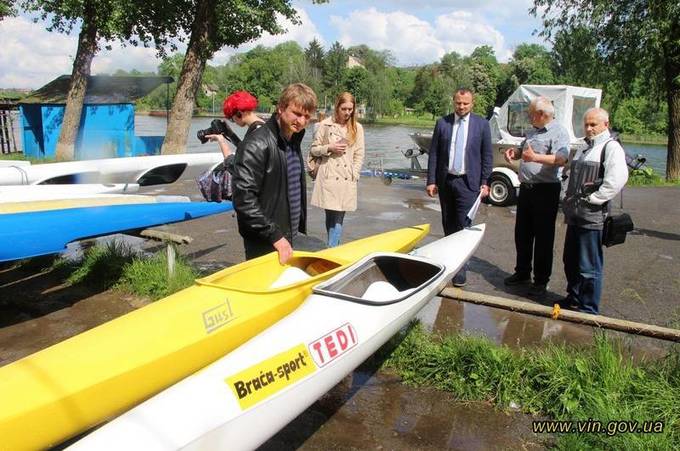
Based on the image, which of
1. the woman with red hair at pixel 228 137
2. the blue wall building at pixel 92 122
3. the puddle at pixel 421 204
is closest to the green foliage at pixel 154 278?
the woman with red hair at pixel 228 137

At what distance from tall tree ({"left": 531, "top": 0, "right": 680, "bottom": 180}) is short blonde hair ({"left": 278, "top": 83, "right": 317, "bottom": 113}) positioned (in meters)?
13.9

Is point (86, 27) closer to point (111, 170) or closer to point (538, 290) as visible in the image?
point (111, 170)

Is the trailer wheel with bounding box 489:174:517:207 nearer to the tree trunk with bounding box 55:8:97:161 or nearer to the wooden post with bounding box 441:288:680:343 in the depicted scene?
the wooden post with bounding box 441:288:680:343

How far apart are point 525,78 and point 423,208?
72756mm

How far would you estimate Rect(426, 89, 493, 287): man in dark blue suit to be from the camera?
15.9ft

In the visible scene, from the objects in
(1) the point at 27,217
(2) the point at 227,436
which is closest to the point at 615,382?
(2) the point at 227,436

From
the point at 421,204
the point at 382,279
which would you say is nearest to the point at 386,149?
the point at 421,204

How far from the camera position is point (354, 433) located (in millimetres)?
2967

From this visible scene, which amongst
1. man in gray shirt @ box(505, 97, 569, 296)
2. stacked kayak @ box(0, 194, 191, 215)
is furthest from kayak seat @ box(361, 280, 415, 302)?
stacked kayak @ box(0, 194, 191, 215)

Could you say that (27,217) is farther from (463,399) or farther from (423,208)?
(423,208)

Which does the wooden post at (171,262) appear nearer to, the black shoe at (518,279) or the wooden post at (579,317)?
the wooden post at (579,317)

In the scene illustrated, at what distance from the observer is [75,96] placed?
15164 millimetres

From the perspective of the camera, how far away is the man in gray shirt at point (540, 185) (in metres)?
4.79

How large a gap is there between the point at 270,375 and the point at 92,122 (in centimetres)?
1638
